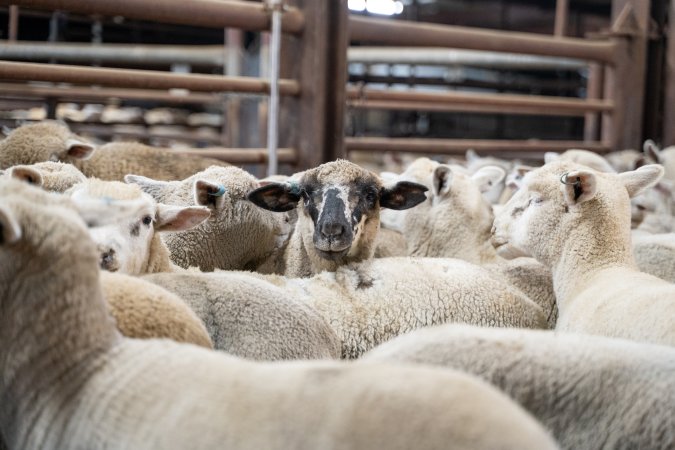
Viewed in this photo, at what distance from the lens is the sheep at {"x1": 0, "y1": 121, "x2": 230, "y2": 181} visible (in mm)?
4395

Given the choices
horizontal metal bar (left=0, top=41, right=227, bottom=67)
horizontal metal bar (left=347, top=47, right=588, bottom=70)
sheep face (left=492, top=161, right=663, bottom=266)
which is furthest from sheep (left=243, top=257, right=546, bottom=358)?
horizontal metal bar (left=0, top=41, right=227, bottom=67)

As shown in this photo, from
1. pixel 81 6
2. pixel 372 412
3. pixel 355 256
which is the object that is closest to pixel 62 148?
pixel 81 6

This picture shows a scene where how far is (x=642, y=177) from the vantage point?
3.76 m

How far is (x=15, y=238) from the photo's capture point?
75.2 inches

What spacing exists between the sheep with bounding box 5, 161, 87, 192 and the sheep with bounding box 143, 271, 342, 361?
729 mm

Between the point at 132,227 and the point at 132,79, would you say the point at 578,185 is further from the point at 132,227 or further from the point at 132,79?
the point at 132,79

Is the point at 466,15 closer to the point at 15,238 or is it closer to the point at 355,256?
the point at 355,256

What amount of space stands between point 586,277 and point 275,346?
4.72 feet

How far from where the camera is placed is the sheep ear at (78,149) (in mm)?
4465

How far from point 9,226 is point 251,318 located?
1009 mm

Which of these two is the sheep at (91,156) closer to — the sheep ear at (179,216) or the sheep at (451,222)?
the sheep at (451,222)

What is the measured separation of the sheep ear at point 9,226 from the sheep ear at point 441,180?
297 cm

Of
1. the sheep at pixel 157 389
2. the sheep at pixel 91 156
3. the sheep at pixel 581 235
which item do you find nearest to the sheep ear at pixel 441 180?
the sheep at pixel 581 235

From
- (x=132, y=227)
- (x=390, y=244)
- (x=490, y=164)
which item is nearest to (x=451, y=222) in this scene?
(x=390, y=244)
